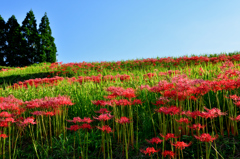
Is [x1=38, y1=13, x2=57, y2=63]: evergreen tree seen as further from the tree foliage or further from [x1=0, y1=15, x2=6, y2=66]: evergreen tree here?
[x1=0, y1=15, x2=6, y2=66]: evergreen tree

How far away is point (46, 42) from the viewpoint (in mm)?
32000

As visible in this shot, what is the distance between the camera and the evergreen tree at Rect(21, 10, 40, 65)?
31.7 m

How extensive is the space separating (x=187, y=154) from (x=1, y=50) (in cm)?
3573

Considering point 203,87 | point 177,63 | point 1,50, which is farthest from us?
point 1,50

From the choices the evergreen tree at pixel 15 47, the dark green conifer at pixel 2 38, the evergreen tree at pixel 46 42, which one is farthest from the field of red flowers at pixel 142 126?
the dark green conifer at pixel 2 38

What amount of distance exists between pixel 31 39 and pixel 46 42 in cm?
215

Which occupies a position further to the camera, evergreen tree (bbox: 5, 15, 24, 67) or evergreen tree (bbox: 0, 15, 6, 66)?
evergreen tree (bbox: 0, 15, 6, 66)

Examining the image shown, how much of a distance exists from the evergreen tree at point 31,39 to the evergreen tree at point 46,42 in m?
0.73

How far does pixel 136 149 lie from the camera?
3137mm

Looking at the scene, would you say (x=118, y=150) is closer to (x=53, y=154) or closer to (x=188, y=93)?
(x=53, y=154)

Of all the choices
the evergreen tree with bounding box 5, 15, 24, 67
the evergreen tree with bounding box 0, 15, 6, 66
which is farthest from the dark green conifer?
the evergreen tree with bounding box 5, 15, 24, 67

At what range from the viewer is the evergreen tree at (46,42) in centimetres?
3158

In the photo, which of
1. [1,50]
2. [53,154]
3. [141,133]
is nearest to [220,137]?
[141,133]

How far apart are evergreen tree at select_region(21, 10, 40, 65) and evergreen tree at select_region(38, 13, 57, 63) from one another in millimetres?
727
